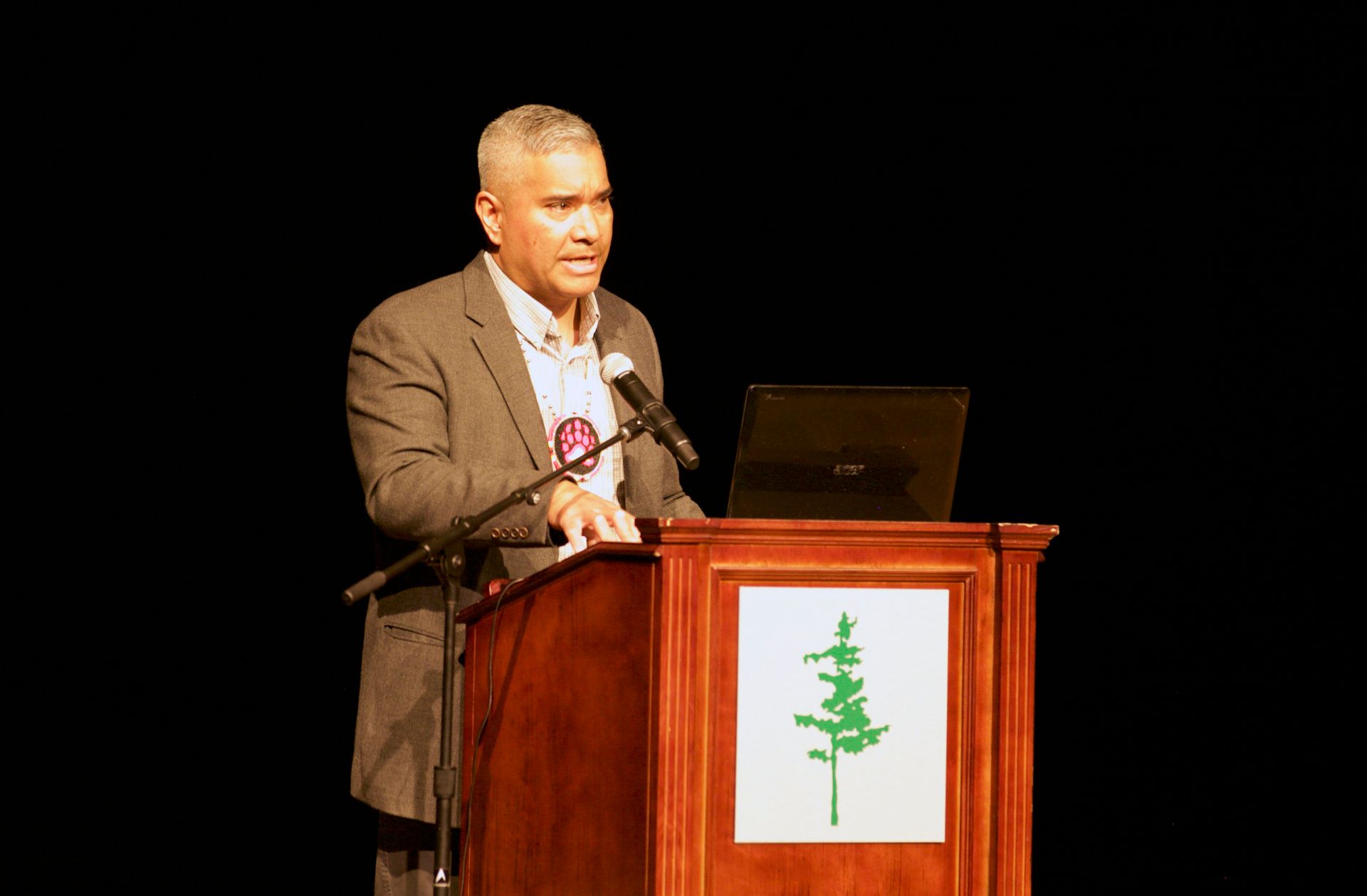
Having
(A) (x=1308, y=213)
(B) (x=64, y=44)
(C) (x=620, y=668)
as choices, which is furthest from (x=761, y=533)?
(A) (x=1308, y=213)

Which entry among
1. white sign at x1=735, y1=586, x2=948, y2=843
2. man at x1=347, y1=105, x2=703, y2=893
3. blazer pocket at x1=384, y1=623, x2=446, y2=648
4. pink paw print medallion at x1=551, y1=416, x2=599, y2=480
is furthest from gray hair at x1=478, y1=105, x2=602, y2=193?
white sign at x1=735, y1=586, x2=948, y2=843

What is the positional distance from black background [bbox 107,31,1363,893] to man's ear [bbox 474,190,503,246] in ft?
3.72

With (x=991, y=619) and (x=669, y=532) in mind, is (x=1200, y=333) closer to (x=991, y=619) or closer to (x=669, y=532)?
(x=991, y=619)

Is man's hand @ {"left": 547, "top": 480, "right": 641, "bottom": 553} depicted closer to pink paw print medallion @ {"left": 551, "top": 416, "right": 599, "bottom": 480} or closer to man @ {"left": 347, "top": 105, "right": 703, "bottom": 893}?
man @ {"left": 347, "top": 105, "right": 703, "bottom": 893}

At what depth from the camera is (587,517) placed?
2133mm

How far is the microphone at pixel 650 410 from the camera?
2033mm

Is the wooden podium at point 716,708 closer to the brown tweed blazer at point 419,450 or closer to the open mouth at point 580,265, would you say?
the brown tweed blazer at point 419,450

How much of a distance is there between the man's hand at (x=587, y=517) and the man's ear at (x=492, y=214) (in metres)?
0.68

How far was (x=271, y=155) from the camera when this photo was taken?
3.70m

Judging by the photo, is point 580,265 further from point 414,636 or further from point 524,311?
point 414,636

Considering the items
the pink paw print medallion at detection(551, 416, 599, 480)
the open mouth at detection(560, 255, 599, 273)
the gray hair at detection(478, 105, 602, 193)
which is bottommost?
the pink paw print medallion at detection(551, 416, 599, 480)

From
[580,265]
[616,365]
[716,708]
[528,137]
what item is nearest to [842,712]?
[716,708]

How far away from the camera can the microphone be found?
2.03 metres

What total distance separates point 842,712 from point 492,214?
1321mm
